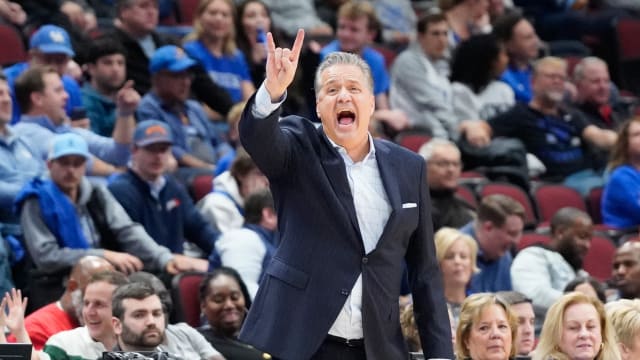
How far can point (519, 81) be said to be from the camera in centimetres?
1097

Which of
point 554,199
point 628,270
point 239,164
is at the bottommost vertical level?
point 628,270

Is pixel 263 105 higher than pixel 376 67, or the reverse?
pixel 376 67

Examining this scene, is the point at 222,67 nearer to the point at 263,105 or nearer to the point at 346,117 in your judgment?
the point at 346,117

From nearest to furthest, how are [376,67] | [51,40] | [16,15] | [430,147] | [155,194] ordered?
[155,194], [430,147], [51,40], [16,15], [376,67]

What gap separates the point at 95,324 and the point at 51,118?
6.99 ft

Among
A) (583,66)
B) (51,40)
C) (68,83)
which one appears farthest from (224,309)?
(583,66)

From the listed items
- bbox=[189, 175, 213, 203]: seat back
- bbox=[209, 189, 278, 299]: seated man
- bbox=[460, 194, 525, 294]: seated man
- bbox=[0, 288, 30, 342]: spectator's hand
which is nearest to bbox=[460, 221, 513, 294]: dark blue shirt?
bbox=[460, 194, 525, 294]: seated man

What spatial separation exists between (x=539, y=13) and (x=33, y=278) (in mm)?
7170

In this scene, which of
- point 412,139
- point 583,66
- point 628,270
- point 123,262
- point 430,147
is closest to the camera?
point 123,262

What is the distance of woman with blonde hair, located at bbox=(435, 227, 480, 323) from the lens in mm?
7125

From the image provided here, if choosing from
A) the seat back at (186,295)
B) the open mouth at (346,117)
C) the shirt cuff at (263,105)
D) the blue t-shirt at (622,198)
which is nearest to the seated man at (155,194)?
the seat back at (186,295)

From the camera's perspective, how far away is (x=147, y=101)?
8.82m

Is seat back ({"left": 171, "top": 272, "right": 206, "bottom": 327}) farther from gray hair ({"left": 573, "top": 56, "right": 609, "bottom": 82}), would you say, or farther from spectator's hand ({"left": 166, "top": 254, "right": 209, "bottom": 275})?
gray hair ({"left": 573, "top": 56, "right": 609, "bottom": 82})

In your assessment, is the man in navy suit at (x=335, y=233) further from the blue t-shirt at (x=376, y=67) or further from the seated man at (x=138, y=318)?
the blue t-shirt at (x=376, y=67)
